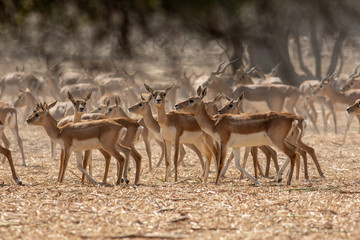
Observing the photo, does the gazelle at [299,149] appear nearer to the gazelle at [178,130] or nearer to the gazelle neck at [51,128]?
the gazelle at [178,130]

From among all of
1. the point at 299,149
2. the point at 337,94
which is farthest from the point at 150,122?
the point at 337,94

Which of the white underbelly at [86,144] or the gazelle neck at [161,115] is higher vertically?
the gazelle neck at [161,115]

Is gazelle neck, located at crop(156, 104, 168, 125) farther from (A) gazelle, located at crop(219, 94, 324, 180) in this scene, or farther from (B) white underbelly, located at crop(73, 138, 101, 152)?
(A) gazelle, located at crop(219, 94, 324, 180)

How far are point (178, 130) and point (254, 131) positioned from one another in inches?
57.8

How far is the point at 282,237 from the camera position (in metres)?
5.38

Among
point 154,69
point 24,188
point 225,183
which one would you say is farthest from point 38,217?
point 154,69

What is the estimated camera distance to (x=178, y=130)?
1001cm

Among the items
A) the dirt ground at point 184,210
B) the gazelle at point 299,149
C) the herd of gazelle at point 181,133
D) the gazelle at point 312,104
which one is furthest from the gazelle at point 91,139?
the gazelle at point 312,104

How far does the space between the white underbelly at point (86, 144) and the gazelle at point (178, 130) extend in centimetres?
138

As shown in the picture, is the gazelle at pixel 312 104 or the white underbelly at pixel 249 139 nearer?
the white underbelly at pixel 249 139

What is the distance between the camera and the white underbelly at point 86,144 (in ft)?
29.5

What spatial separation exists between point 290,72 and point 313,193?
795 inches

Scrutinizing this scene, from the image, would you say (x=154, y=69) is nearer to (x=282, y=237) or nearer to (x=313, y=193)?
(x=313, y=193)

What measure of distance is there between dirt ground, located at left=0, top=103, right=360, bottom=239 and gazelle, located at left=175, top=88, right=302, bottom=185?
1.87ft
